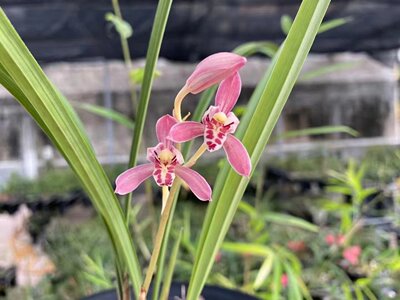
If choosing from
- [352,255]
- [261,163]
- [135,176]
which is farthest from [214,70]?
[261,163]

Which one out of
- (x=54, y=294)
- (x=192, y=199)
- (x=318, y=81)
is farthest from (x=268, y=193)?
(x=318, y=81)

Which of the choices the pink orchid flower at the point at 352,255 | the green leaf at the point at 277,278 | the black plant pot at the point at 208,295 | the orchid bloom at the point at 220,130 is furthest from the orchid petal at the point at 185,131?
the pink orchid flower at the point at 352,255

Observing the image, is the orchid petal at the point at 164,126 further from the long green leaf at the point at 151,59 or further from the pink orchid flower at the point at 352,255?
the pink orchid flower at the point at 352,255

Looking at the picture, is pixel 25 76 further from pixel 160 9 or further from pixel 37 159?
pixel 37 159

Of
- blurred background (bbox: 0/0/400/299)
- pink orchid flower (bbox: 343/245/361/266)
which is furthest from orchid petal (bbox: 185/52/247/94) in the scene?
pink orchid flower (bbox: 343/245/361/266)

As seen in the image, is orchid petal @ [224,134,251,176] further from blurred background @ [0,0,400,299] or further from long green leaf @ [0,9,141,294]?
blurred background @ [0,0,400,299]

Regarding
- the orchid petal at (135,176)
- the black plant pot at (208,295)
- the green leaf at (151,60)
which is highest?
the green leaf at (151,60)

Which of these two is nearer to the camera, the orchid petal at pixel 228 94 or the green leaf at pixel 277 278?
the orchid petal at pixel 228 94
